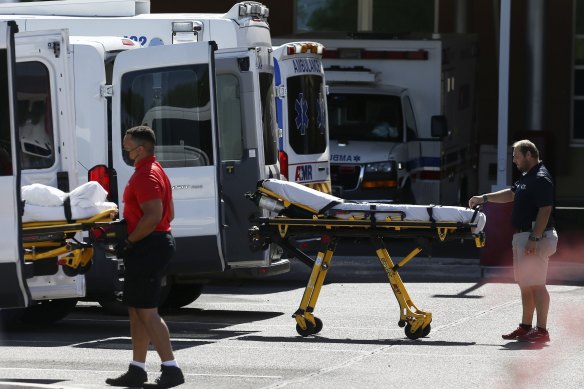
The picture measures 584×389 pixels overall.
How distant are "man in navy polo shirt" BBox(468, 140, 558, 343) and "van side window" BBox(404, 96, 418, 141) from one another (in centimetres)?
811

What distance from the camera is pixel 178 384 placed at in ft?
32.8

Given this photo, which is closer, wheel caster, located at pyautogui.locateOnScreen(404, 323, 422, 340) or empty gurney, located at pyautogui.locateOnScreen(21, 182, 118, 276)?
empty gurney, located at pyautogui.locateOnScreen(21, 182, 118, 276)

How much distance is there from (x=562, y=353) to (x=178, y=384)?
3.37 m

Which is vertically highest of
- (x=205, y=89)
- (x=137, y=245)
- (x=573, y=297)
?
(x=205, y=89)

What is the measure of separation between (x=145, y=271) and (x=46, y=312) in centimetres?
386

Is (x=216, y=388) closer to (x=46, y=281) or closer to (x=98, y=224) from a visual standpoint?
(x=98, y=224)

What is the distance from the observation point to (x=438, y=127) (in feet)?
66.2

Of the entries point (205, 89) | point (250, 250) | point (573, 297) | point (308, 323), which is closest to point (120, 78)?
point (205, 89)

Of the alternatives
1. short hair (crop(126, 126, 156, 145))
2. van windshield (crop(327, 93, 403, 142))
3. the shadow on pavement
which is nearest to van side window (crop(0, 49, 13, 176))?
short hair (crop(126, 126, 156, 145))

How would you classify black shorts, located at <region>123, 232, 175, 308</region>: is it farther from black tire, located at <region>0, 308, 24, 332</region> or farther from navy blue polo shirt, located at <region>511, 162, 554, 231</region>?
navy blue polo shirt, located at <region>511, 162, 554, 231</region>

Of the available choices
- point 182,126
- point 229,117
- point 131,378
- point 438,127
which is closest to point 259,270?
point 229,117

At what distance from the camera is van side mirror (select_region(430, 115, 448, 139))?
20141mm

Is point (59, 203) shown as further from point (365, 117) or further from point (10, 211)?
point (365, 117)

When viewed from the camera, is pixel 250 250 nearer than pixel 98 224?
No
